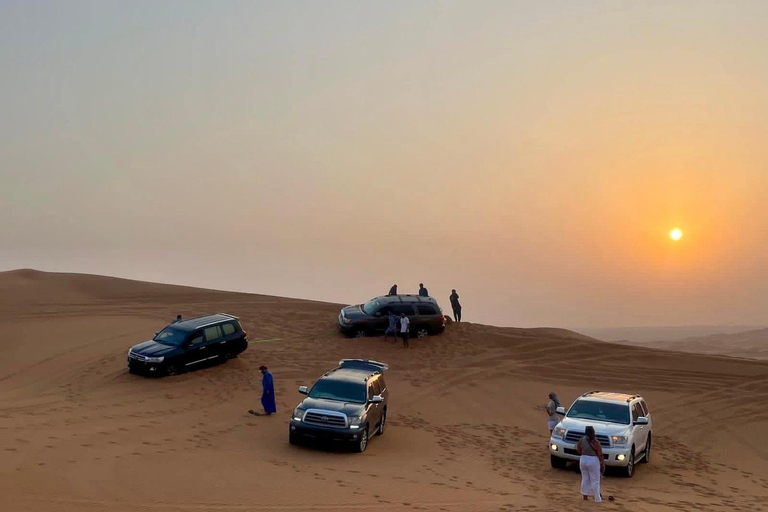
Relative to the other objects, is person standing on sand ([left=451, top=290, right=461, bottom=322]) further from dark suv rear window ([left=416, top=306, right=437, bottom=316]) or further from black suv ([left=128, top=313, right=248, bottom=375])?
black suv ([left=128, top=313, right=248, bottom=375])

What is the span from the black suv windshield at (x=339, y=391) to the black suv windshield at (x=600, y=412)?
540 cm

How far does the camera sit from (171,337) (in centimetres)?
2755

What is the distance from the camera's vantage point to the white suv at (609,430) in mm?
18797

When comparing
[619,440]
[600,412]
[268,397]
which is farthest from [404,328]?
[619,440]

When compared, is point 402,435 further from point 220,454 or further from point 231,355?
point 231,355

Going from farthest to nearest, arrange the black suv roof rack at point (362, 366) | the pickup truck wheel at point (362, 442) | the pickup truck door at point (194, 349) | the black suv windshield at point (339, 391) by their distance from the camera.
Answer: the pickup truck door at point (194, 349) < the black suv roof rack at point (362, 366) < the black suv windshield at point (339, 391) < the pickup truck wheel at point (362, 442)

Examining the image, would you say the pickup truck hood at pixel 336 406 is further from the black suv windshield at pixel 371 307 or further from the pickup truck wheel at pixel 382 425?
the black suv windshield at pixel 371 307

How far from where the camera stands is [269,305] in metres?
41.6

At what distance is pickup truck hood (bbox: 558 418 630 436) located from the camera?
1901 centimetres

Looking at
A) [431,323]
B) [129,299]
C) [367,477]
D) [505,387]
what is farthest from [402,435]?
[129,299]

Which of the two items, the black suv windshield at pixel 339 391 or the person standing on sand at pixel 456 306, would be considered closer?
the black suv windshield at pixel 339 391

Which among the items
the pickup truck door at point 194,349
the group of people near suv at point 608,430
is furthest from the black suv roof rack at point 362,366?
the pickup truck door at point 194,349

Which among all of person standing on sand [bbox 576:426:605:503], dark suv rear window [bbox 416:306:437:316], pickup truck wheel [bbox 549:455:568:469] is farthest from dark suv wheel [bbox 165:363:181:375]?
person standing on sand [bbox 576:426:605:503]

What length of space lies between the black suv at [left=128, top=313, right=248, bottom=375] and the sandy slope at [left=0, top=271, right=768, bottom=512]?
1.65 feet
